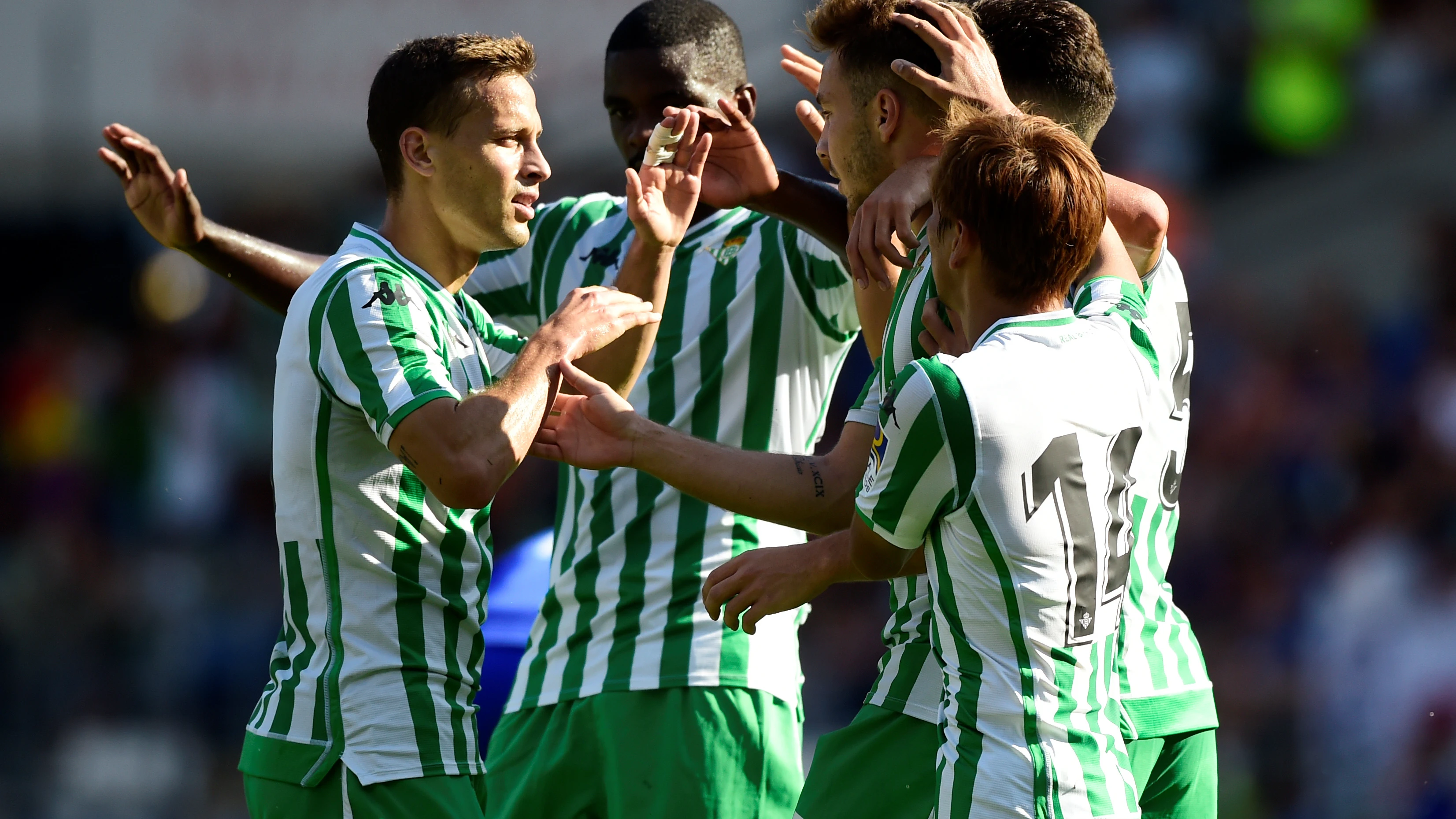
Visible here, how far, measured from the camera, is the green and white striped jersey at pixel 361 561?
3303mm

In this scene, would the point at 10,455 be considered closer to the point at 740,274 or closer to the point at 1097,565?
the point at 740,274

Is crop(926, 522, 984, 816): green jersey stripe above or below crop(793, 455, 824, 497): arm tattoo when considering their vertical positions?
below

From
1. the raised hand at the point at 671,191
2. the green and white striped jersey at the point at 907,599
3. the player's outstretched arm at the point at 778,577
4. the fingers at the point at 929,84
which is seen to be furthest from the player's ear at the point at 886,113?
the player's outstretched arm at the point at 778,577

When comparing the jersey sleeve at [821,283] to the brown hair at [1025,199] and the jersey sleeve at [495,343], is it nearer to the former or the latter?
the jersey sleeve at [495,343]

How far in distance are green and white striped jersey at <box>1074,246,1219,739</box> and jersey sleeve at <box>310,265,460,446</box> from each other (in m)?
1.47

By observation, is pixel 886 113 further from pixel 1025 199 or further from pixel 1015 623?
pixel 1015 623

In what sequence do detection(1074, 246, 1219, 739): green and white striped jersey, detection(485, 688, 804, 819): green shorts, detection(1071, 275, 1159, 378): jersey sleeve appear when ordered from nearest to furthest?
detection(1071, 275, 1159, 378): jersey sleeve
detection(1074, 246, 1219, 739): green and white striped jersey
detection(485, 688, 804, 819): green shorts

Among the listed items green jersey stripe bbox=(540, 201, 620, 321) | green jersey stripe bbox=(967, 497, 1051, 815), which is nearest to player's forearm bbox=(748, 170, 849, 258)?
green jersey stripe bbox=(540, 201, 620, 321)

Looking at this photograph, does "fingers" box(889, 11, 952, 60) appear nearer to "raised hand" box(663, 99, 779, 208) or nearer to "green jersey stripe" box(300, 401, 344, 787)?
"raised hand" box(663, 99, 779, 208)

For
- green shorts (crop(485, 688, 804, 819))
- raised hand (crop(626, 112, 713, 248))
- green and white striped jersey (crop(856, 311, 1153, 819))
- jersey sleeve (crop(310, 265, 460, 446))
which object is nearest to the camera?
green and white striped jersey (crop(856, 311, 1153, 819))

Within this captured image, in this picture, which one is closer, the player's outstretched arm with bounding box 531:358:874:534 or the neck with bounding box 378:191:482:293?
the player's outstretched arm with bounding box 531:358:874:534

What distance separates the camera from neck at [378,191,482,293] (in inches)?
146

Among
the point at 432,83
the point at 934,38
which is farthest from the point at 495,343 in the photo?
the point at 934,38

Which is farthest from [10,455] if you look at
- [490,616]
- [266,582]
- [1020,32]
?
[1020,32]
